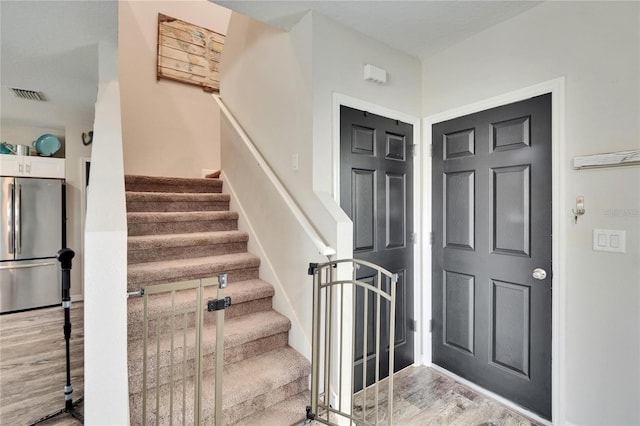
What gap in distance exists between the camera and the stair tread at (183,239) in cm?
225

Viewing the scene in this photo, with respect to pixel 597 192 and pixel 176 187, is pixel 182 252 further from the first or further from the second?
pixel 597 192

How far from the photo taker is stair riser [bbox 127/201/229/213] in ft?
8.91

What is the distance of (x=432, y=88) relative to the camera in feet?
8.39

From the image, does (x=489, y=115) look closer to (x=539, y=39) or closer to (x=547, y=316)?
(x=539, y=39)

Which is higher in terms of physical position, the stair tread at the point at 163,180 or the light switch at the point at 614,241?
the stair tread at the point at 163,180

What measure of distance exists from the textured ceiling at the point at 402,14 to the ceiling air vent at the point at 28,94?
3092 millimetres

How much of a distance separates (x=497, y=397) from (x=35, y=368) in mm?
3512

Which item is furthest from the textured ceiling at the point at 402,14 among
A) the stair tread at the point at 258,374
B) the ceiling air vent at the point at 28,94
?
the ceiling air vent at the point at 28,94

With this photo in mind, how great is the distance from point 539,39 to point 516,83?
0.26 metres

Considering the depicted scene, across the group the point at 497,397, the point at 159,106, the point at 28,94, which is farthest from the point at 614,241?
the point at 28,94

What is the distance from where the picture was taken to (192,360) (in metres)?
1.84

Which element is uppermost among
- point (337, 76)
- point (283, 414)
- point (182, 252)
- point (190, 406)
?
point (337, 76)

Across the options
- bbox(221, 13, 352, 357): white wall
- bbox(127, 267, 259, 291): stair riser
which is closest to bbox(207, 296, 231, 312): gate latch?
bbox(221, 13, 352, 357): white wall

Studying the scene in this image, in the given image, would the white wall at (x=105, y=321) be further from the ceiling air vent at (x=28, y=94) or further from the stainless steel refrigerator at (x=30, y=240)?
the stainless steel refrigerator at (x=30, y=240)
